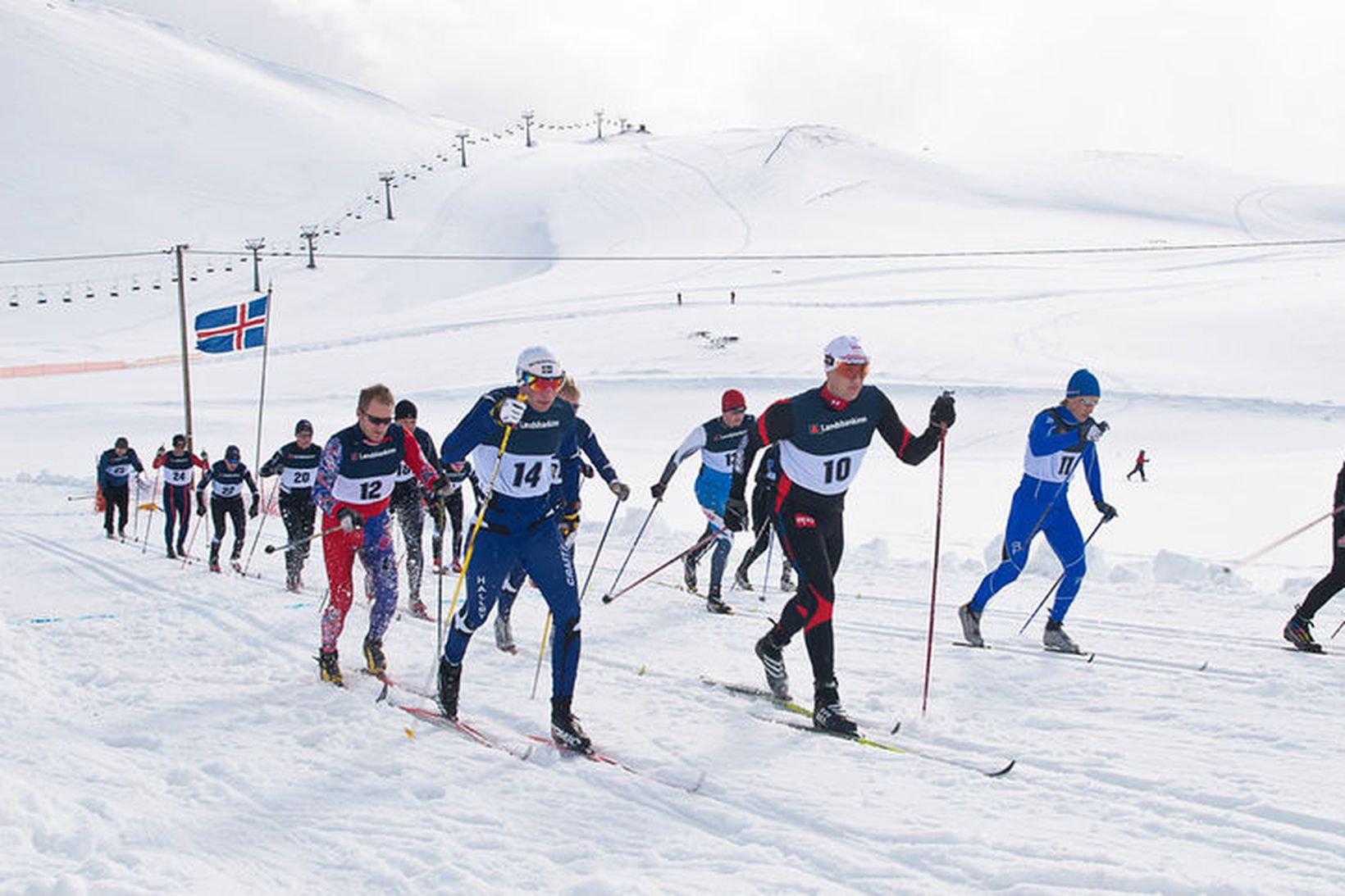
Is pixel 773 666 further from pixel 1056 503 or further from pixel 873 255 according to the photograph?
pixel 873 255

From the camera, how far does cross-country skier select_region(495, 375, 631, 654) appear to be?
6898mm

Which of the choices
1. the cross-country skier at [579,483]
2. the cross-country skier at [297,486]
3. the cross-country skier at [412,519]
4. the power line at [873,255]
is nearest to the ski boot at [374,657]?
the cross-country skier at [579,483]

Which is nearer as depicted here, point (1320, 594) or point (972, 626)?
point (1320, 594)

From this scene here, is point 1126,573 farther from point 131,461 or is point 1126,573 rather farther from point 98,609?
point 131,461

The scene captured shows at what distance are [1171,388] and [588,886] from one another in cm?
3421

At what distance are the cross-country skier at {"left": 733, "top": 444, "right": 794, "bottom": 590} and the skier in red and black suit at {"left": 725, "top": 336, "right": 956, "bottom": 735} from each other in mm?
224

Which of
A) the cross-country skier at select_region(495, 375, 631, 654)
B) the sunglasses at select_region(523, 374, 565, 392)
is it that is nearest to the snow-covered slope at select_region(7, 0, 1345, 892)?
the cross-country skier at select_region(495, 375, 631, 654)

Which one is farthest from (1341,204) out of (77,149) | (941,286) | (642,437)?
(77,149)

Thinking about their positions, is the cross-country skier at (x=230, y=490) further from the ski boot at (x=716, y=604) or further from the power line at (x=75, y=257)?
the power line at (x=75, y=257)

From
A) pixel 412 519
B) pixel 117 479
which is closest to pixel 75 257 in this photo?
pixel 117 479

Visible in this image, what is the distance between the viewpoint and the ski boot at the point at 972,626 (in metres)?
8.05

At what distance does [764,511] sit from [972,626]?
6.48ft

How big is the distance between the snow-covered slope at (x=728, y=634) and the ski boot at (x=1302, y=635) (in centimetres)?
50

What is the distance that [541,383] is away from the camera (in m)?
5.84
